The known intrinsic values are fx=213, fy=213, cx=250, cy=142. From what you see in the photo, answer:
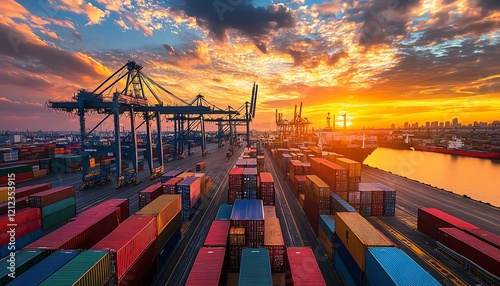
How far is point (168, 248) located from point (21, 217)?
15.8m

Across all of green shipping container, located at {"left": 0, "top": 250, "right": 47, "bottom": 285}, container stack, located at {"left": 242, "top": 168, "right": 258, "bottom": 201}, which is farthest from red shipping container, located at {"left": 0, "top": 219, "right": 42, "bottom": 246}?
container stack, located at {"left": 242, "top": 168, "right": 258, "bottom": 201}

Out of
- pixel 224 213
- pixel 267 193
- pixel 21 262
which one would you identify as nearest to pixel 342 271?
pixel 224 213

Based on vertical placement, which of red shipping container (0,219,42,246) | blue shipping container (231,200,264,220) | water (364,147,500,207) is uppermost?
blue shipping container (231,200,264,220)

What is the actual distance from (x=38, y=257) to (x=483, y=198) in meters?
68.7

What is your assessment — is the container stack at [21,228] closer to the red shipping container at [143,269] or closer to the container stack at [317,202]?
the red shipping container at [143,269]

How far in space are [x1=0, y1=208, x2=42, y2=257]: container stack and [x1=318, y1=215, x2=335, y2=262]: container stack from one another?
27.7 meters

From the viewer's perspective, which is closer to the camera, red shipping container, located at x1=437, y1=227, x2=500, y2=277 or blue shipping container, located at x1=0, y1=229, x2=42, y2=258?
red shipping container, located at x1=437, y1=227, x2=500, y2=277

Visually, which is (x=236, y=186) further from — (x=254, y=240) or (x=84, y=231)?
(x=84, y=231)

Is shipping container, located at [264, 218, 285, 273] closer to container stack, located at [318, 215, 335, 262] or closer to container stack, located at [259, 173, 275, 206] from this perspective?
container stack, located at [318, 215, 335, 262]

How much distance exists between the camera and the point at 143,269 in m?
14.7

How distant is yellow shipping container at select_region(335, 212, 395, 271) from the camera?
13155 millimetres

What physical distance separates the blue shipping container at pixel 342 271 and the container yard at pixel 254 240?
7 centimetres

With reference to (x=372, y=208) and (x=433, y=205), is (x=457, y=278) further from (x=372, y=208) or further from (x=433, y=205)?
(x=433, y=205)

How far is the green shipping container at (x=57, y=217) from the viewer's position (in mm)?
24822
